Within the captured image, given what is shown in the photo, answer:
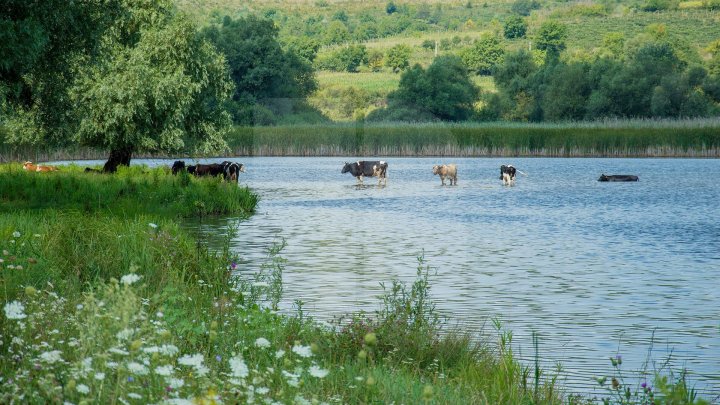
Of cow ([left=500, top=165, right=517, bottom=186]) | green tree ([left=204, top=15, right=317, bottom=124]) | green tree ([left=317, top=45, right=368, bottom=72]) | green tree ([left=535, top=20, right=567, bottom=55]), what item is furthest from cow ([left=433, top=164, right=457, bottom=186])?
green tree ([left=317, top=45, right=368, bottom=72])

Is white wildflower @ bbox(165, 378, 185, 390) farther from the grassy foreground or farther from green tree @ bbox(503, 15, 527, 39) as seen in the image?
green tree @ bbox(503, 15, 527, 39)

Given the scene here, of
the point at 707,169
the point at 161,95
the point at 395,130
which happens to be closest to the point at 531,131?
the point at 395,130

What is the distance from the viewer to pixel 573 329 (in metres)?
14.0

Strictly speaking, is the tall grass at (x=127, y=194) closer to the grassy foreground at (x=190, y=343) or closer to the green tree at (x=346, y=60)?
the grassy foreground at (x=190, y=343)

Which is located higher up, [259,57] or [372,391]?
[259,57]

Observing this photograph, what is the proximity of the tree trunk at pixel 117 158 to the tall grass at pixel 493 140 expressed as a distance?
31.5 metres

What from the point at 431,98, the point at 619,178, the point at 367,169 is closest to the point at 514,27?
the point at 431,98

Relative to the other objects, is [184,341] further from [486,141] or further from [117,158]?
[486,141]

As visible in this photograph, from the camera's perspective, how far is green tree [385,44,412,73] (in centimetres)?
16812

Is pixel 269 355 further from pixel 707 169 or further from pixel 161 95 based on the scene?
pixel 707 169

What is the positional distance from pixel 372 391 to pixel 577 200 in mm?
33544

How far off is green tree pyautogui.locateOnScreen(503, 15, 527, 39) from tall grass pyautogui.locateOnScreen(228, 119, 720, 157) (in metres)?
108

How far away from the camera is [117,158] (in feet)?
144

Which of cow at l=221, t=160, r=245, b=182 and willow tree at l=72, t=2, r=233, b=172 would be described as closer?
willow tree at l=72, t=2, r=233, b=172
